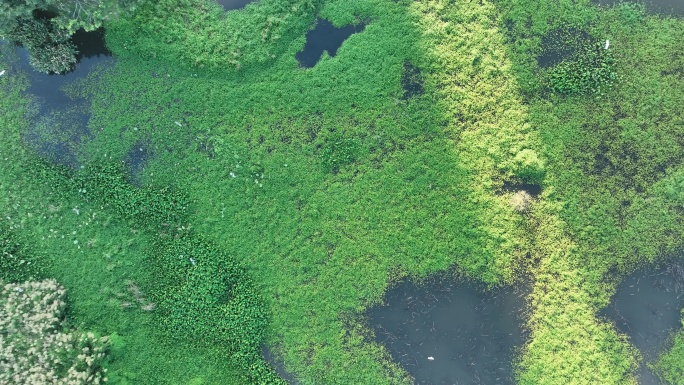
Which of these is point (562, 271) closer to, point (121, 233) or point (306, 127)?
point (306, 127)

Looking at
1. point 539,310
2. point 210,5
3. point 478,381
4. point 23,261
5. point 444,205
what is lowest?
point 478,381

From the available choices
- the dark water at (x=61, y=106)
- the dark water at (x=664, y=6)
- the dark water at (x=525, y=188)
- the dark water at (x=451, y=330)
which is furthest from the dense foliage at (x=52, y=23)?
the dark water at (x=664, y=6)

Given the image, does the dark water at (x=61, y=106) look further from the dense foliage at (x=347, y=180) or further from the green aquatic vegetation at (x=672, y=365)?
the green aquatic vegetation at (x=672, y=365)

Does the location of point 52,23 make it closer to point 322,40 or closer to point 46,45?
point 46,45

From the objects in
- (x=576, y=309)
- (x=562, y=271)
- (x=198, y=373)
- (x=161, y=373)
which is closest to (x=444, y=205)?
(x=562, y=271)

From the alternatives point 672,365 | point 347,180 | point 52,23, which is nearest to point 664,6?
point 672,365
